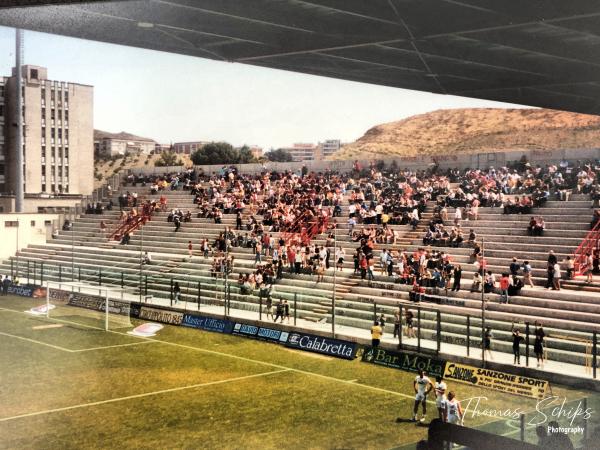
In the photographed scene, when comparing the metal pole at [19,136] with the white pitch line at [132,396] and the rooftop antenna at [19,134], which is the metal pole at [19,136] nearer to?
the rooftop antenna at [19,134]

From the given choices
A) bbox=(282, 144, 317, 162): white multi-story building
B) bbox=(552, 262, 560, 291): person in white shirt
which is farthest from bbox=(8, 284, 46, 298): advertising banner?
bbox=(552, 262, 560, 291): person in white shirt

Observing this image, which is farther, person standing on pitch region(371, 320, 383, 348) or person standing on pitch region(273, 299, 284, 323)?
person standing on pitch region(273, 299, 284, 323)

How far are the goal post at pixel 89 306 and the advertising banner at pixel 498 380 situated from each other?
784 inches

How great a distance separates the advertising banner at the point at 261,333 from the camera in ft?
107

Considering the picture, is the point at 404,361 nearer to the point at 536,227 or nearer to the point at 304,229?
the point at 536,227

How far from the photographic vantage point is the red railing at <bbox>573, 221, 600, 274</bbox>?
31359mm

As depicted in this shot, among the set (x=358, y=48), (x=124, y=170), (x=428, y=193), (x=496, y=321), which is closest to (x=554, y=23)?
(x=358, y=48)

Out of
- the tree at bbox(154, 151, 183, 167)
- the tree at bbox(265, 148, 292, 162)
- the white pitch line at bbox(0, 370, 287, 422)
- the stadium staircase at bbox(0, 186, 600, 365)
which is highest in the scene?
the tree at bbox(265, 148, 292, 162)

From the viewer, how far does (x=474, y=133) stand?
7794 centimetres

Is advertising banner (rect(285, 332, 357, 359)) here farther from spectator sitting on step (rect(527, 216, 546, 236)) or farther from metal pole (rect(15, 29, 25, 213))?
metal pole (rect(15, 29, 25, 213))

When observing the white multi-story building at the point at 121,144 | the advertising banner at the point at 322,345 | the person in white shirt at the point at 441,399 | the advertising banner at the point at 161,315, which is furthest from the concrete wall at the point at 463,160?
the person in white shirt at the point at 441,399

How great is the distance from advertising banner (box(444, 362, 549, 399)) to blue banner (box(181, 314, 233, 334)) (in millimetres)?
13813

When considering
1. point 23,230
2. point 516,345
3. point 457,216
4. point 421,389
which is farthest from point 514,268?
point 23,230

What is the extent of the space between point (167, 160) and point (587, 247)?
153 ft
